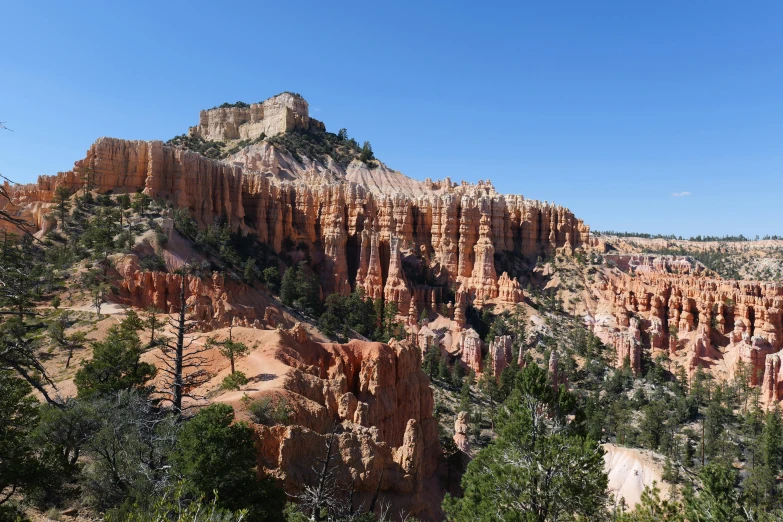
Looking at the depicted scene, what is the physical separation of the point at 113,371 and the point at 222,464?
10.8 meters

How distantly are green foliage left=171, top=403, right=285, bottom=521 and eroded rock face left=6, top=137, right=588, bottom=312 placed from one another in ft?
149

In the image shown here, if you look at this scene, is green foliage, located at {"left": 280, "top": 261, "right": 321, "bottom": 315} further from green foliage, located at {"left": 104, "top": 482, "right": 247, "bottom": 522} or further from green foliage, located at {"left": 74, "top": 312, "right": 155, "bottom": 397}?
green foliage, located at {"left": 104, "top": 482, "right": 247, "bottom": 522}

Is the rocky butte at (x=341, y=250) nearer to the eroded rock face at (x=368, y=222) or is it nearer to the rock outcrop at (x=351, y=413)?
the rock outcrop at (x=351, y=413)

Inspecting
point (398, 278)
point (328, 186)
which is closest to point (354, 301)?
point (398, 278)

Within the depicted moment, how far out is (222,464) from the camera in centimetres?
1280

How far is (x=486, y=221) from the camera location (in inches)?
2869

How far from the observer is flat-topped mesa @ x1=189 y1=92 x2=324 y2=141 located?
97500mm

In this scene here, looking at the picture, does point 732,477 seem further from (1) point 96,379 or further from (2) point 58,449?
(1) point 96,379

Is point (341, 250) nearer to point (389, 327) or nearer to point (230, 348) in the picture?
point (389, 327)

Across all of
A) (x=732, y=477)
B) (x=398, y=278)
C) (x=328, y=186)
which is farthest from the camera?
(x=328, y=186)

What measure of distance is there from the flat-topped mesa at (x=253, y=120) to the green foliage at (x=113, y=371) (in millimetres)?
81241

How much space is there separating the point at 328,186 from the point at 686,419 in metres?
52.7

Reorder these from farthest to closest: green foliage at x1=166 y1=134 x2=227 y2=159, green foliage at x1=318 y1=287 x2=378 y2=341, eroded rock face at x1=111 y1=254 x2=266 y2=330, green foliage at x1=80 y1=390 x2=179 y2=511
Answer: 1. green foliage at x1=166 y1=134 x2=227 y2=159
2. green foliage at x1=318 y1=287 x2=378 y2=341
3. eroded rock face at x1=111 y1=254 x2=266 y2=330
4. green foliage at x1=80 y1=390 x2=179 y2=511

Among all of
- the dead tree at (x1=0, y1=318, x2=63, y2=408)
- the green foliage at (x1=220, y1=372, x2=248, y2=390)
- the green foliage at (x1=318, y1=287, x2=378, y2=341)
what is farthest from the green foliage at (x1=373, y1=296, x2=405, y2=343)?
the dead tree at (x1=0, y1=318, x2=63, y2=408)
